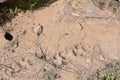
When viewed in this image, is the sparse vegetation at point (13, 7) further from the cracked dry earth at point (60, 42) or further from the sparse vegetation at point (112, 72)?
the sparse vegetation at point (112, 72)

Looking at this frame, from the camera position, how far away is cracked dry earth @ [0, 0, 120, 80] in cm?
430

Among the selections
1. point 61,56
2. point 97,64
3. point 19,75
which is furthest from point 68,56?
point 19,75

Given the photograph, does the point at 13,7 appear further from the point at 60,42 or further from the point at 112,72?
the point at 112,72

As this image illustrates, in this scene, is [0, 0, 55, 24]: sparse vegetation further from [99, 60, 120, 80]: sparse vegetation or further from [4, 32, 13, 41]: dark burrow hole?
[99, 60, 120, 80]: sparse vegetation

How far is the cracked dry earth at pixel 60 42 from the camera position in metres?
4.30

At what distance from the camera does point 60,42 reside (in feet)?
14.9

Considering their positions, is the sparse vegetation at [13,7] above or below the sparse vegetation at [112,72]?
above

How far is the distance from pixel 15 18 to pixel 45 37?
0.54 metres

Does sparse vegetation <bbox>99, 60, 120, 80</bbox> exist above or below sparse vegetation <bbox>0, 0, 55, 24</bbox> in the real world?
below

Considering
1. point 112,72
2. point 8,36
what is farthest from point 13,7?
point 112,72

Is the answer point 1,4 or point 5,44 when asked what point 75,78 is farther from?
point 1,4

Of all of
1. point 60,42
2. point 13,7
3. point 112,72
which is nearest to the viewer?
point 112,72

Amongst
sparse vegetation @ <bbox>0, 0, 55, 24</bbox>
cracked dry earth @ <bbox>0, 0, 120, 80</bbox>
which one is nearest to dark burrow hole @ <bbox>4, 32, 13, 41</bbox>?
cracked dry earth @ <bbox>0, 0, 120, 80</bbox>

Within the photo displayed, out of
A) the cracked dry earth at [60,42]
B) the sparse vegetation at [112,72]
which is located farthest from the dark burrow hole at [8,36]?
the sparse vegetation at [112,72]
